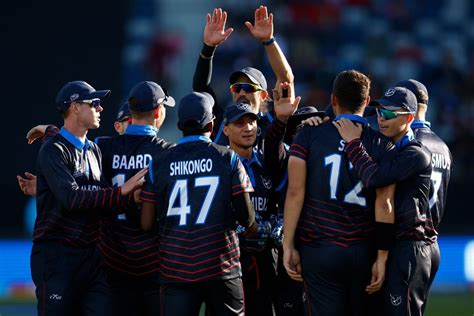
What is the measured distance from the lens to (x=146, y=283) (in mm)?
7082

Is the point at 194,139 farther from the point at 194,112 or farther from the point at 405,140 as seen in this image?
the point at 405,140

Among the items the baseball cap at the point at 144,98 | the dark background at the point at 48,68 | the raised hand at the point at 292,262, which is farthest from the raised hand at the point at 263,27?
the dark background at the point at 48,68

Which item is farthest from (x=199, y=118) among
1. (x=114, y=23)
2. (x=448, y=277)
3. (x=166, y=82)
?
(x=166, y=82)

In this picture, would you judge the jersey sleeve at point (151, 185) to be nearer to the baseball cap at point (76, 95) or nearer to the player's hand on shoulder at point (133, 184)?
the player's hand on shoulder at point (133, 184)

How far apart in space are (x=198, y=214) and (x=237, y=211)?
0.27 meters

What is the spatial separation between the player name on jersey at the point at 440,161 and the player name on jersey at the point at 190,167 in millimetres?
1800

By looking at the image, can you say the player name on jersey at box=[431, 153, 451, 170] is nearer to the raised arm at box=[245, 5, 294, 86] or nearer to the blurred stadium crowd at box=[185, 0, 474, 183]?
the raised arm at box=[245, 5, 294, 86]

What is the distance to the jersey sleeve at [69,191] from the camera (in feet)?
21.9

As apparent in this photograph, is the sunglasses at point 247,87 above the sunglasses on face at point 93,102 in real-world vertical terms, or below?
above

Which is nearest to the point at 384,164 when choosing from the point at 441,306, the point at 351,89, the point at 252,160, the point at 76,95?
the point at 351,89

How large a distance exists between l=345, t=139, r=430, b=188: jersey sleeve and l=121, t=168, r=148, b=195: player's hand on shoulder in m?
1.47

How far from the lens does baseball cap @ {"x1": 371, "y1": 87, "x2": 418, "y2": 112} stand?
6.69 m

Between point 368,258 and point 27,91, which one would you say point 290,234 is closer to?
point 368,258

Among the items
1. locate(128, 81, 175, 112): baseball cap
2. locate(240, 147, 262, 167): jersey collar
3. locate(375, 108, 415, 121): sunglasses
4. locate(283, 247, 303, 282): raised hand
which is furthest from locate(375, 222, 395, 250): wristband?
locate(128, 81, 175, 112): baseball cap
